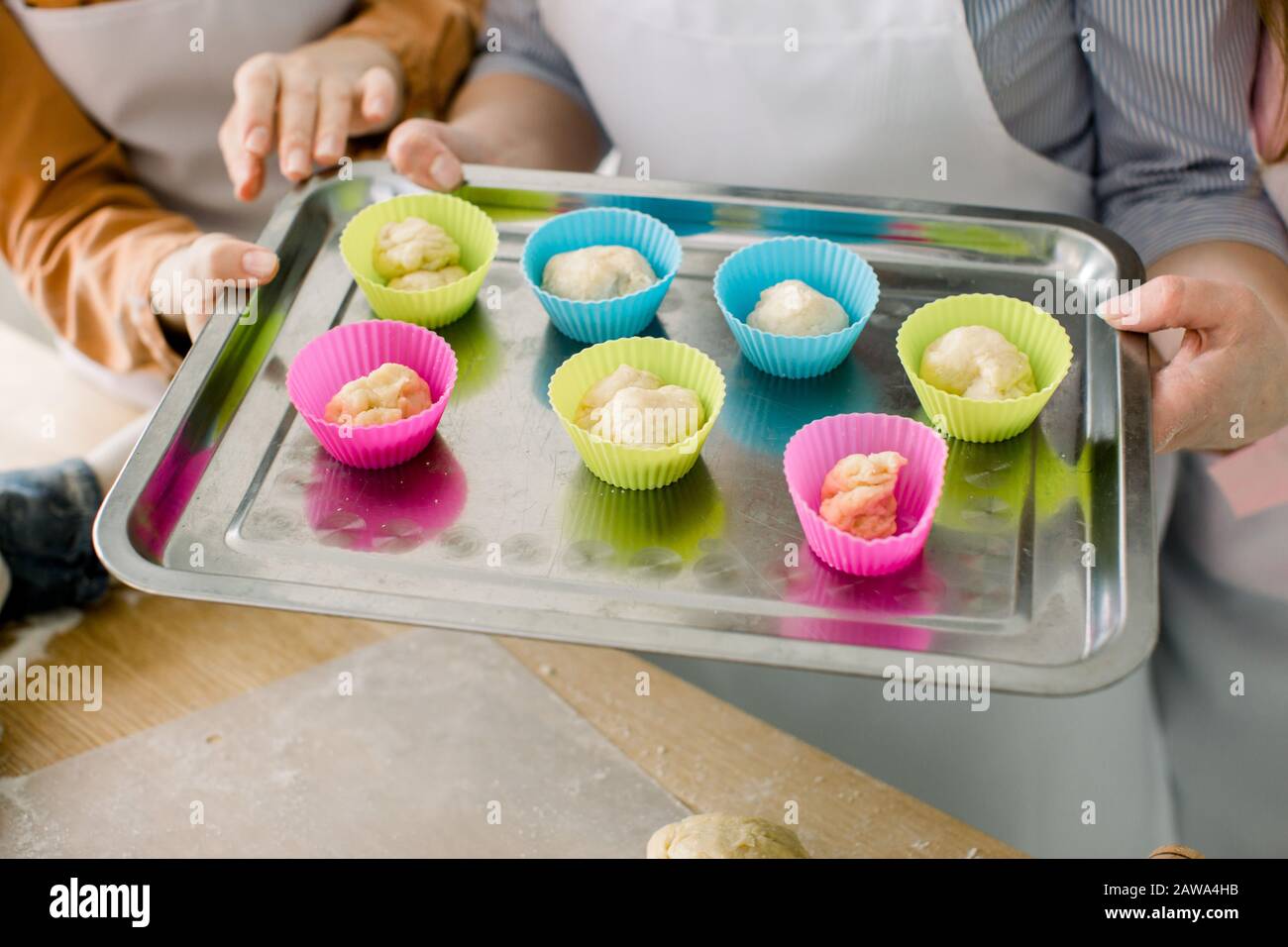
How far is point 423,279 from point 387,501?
277 millimetres

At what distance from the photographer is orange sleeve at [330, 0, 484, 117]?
4.92 ft

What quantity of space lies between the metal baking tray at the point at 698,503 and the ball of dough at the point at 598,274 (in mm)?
38

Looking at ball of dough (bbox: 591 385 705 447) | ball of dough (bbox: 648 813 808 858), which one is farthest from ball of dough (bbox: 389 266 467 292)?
ball of dough (bbox: 648 813 808 858)

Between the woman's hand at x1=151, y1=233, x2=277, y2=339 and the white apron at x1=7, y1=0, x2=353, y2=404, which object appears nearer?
the woman's hand at x1=151, y1=233, x2=277, y2=339

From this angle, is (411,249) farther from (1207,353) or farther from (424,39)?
(1207,353)

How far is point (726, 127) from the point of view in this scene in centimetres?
135

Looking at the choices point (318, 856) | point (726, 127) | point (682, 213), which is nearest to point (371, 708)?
point (318, 856)

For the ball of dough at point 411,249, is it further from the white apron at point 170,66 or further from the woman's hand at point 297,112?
the white apron at point 170,66

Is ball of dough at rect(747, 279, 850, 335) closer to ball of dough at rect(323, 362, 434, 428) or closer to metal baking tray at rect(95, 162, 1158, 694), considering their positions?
metal baking tray at rect(95, 162, 1158, 694)

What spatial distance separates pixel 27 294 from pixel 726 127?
0.90 metres

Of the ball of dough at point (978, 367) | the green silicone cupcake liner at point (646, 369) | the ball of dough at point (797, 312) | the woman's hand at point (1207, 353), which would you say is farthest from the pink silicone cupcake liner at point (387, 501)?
the woman's hand at point (1207, 353)

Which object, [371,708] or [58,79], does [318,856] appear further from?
[58,79]

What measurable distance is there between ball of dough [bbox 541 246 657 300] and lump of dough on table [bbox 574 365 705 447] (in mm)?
96

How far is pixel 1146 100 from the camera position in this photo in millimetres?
1237
